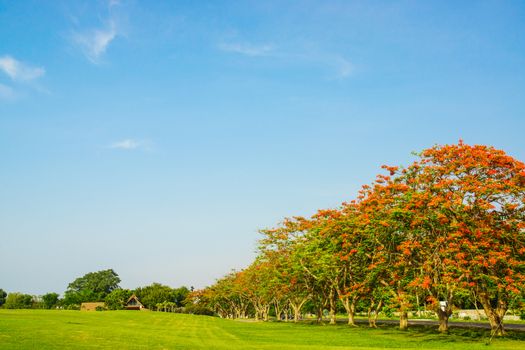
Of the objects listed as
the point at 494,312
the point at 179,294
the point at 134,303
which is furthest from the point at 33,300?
the point at 494,312

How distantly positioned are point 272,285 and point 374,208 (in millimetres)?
32596

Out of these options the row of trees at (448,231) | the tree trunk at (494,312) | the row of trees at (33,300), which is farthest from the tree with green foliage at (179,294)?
the tree trunk at (494,312)

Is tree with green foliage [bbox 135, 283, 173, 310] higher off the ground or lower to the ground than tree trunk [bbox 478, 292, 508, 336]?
higher

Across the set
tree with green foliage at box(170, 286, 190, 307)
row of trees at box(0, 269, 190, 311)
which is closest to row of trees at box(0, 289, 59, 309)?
row of trees at box(0, 269, 190, 311)

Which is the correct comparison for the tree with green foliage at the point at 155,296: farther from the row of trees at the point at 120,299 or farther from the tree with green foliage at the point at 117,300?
the tree with green foliage at the point at 117,300

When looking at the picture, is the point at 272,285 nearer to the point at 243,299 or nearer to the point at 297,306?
the point at 297,306

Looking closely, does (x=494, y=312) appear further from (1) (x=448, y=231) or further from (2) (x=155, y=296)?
(2) (x=155, y=296)

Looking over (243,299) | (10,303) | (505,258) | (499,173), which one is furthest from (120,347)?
(10,303)

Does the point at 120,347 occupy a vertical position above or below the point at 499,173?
below

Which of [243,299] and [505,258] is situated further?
[243,299]

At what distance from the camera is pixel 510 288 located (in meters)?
28.5

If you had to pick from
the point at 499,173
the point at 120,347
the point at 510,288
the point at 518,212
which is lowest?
the point at 120,347

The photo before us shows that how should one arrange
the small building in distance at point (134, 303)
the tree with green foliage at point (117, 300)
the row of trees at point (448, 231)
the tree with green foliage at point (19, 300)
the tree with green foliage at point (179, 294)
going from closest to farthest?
the row of trees at point (448, 231)
the tree with green foliage at point (117, 300)
the small building in distance at point (134, 303)
the tree with green foliage at point (19, 300)
the tree with green foliage at point (179, 294)

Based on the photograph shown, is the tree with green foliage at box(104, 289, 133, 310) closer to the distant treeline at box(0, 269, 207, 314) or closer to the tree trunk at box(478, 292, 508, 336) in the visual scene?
the distant treeline at box(0, 269, 207, 314)
